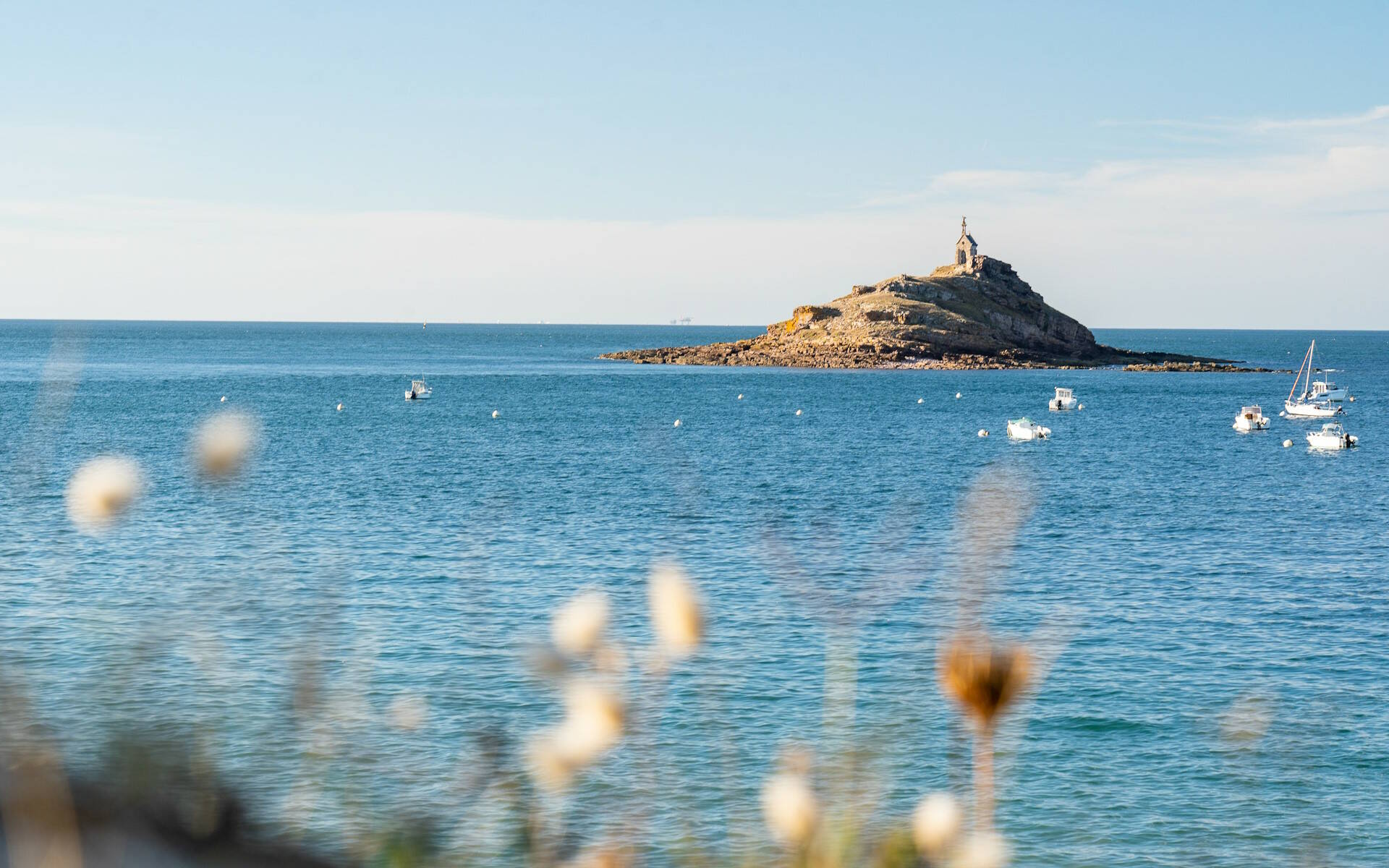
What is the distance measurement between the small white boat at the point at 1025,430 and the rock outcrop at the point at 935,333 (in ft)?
247

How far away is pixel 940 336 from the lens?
15200cm

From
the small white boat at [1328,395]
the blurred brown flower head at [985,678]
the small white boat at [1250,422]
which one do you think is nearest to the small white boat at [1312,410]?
the small white boat at [1250,422]

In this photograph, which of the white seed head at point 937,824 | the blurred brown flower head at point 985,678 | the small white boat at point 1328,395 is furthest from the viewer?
the small white boat at point 1328,395

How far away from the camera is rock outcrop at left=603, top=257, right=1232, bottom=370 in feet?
495

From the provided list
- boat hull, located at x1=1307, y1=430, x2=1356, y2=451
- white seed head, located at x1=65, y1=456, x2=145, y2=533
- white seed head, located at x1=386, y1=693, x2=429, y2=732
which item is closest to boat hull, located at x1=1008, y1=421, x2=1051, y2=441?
boat hull, located at x1=1307, y1=430, x2=1356, y2=451

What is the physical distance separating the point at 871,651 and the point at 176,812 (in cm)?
2005

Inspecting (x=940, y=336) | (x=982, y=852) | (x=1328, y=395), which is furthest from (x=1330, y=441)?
(x=940, y=336)

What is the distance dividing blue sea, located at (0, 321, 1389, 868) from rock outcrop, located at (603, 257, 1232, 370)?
8797 centimetres

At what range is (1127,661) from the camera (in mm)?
22844

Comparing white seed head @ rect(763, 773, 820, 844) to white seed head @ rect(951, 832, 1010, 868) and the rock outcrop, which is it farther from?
the rock outcrop

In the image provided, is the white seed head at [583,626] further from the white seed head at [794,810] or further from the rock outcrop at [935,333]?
the rock outcrop at [935,333]

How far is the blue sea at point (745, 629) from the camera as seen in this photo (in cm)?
1606

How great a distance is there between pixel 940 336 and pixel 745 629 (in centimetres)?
13156

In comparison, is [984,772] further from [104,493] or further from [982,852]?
[104,493]
